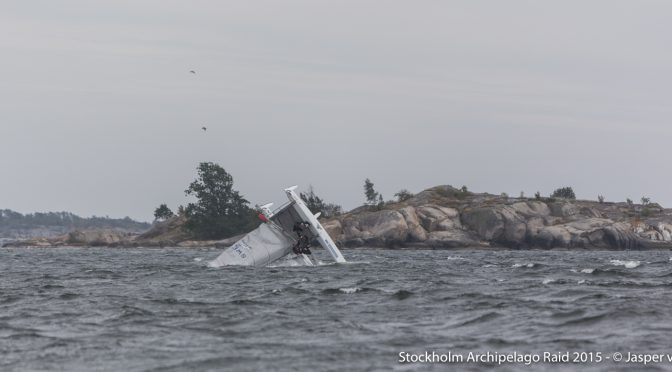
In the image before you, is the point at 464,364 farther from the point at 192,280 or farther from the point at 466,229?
the point at 466,229

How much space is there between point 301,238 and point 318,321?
101 ft

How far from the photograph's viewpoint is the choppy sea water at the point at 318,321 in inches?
869

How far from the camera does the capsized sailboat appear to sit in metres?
58.1

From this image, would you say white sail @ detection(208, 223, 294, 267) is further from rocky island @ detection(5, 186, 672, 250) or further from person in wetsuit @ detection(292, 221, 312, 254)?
rocky island @ detection(5, 186, 672, 250)

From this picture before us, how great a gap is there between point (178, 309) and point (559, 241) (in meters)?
95.2

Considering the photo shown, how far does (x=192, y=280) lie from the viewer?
4550 cm

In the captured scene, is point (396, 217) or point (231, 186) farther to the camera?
point (231, 186)

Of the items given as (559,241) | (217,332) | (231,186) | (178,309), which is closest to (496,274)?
(178,309)

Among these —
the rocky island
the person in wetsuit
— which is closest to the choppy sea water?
the person in wetsuit

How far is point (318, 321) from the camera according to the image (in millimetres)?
28156

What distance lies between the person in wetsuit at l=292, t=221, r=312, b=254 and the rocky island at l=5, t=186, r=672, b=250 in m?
62.6

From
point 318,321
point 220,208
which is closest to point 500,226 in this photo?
point 220,208

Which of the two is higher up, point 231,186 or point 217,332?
point 231,186

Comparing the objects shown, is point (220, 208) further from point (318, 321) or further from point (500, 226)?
point (318, 321)
